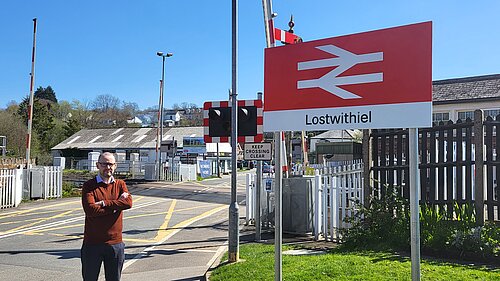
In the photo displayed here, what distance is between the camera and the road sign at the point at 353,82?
12.8 ft

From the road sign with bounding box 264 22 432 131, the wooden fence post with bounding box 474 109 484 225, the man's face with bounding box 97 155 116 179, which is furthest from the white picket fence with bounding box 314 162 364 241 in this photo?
the man's face with bounding box 97 155 116 179

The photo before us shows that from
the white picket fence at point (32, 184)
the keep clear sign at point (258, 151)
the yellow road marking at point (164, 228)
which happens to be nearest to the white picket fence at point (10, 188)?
the white picket fence at point (32, 184)

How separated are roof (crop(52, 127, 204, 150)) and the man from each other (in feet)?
203

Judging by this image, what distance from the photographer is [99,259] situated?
4969 mm

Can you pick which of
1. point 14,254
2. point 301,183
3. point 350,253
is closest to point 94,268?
point 350,253

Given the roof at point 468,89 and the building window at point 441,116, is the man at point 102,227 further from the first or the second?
the building window at point 441,116

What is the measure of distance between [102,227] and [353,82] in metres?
2.97

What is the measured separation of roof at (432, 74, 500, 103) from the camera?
2792 cm

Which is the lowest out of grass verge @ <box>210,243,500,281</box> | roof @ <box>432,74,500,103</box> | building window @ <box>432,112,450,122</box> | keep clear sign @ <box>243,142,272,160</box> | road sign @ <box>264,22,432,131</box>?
grass verge @ <box>210,243,500,281</box>

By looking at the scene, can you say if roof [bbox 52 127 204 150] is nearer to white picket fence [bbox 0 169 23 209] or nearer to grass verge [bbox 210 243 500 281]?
white picket fence [bbox 0 169 23 209]

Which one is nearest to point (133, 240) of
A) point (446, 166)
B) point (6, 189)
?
point (446, 166)

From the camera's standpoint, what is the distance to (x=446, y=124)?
8578 millimetres

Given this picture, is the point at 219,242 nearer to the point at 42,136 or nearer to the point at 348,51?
the point at 348,51

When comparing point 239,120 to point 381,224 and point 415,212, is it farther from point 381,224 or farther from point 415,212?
point 415,212
